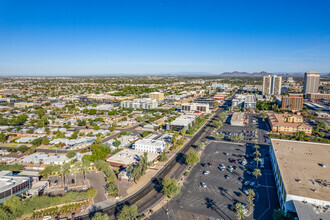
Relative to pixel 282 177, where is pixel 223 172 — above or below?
below

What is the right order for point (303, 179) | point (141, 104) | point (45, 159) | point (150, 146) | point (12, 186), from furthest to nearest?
point (141, 104)
point (150, 146)
point (45, 159)
point (303, 179)
point (12, 186)

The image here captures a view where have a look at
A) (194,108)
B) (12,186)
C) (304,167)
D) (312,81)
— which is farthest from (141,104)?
(312,81)

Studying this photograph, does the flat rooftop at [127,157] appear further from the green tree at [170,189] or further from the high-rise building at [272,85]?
the high-rise building at [272,85]

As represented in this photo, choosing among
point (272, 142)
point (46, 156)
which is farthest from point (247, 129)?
point (46, 156)

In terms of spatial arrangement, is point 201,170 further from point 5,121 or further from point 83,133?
point 5,121

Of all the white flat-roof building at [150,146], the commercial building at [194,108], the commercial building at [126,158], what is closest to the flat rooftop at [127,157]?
the commercial building at [126,158]

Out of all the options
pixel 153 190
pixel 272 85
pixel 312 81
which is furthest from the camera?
pixel 272 85

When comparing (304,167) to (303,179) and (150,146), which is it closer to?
(303,179)
